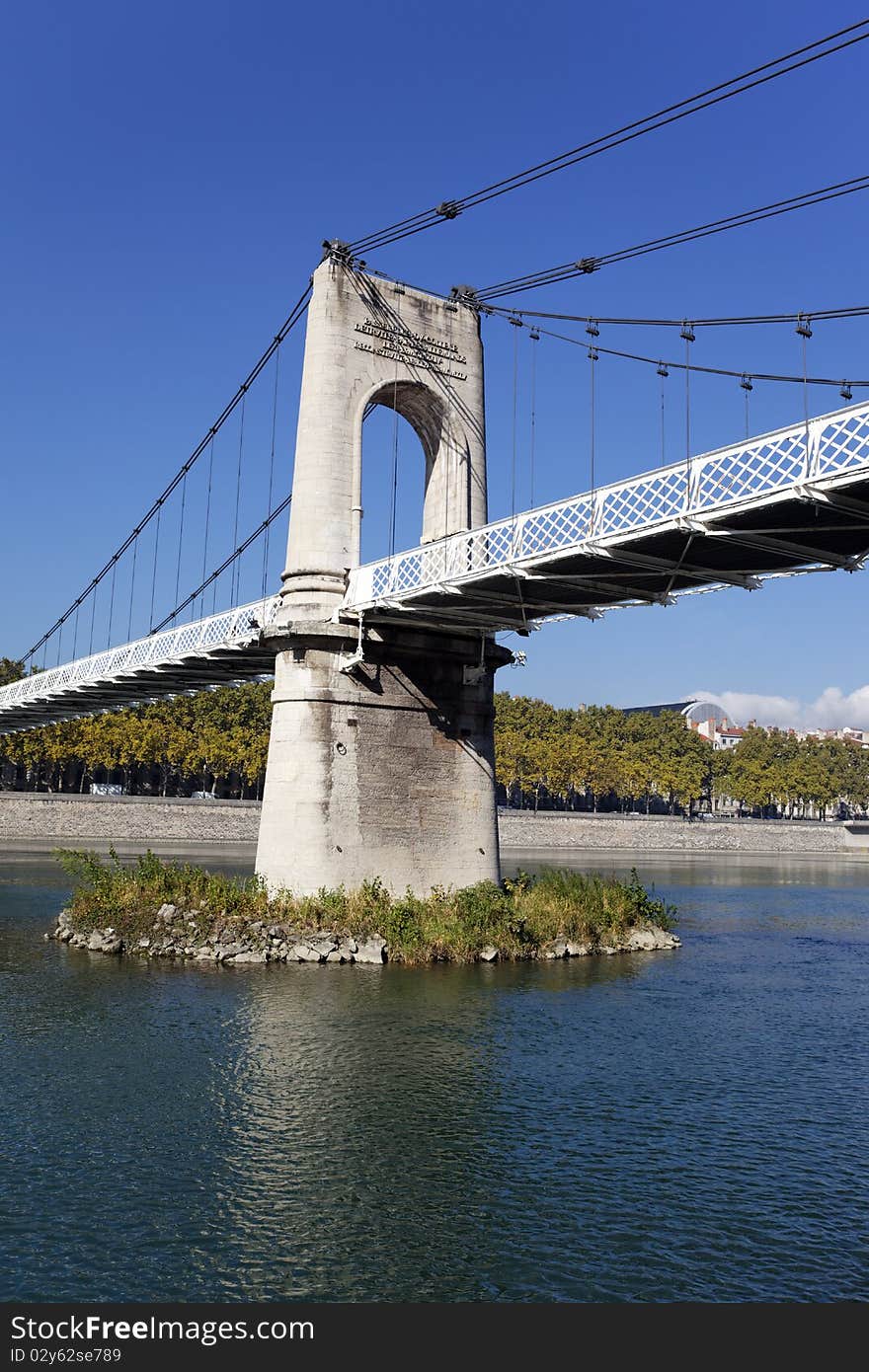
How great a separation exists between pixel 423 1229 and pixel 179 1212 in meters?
2.65

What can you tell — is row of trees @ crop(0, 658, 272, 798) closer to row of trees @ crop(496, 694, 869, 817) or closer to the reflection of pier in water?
row of trees @ crop(496, 694, 869, 817)

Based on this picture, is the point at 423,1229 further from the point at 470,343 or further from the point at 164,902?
the point at 470,343

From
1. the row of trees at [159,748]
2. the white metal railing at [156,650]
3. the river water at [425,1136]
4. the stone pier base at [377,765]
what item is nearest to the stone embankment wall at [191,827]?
the row of trees at [159,748]

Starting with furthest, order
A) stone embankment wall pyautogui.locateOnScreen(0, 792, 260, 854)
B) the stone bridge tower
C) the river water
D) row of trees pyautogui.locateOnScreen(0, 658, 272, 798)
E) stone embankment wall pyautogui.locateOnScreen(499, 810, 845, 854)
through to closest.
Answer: stone embankment wall pyautogui.locateOnScreen(499, 810, 845, 854)
row of trees pyautogui.locateOnScreen(0, 658, 272, 798)
stone embankment wall pyautogui.locateOnScreen(0, 792, 260, 854)
the stone bridge tower
the river water

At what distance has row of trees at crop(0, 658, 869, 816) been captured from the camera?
309 ft

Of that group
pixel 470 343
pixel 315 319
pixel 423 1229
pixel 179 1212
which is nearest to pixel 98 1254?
pixel 179 1212

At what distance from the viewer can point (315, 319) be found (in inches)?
1238

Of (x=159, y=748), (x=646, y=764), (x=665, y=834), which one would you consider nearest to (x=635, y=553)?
(x=159, y=748)

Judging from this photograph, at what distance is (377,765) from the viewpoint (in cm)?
3052

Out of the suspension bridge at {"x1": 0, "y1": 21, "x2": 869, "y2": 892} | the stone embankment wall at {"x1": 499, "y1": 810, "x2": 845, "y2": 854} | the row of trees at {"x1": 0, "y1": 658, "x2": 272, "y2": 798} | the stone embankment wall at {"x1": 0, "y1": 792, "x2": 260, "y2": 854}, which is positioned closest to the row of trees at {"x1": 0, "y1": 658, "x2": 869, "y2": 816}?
the row of trees at {"x1": 0, "y1": 658, "x2": 272, "y2": 798}

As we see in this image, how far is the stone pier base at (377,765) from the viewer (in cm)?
2959

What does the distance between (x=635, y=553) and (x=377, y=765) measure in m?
10.7

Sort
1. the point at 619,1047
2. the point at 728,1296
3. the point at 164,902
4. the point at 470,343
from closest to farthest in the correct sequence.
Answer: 1. the point at 728,1296
2. the point at 619,1047
3. the point at 164,902
4. the point at 470,343

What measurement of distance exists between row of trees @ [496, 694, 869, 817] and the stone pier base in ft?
266
